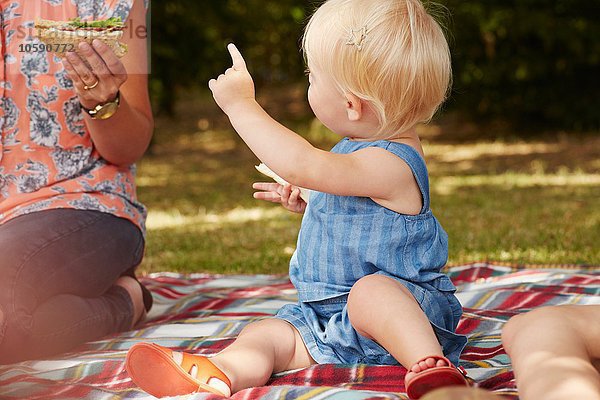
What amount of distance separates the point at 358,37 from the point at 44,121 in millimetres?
1122

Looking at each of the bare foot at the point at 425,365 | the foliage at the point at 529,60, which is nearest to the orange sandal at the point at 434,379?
the bare foot at the point at 425,365

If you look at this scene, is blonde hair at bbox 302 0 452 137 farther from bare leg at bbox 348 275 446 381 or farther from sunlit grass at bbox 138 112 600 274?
sunlit grass at bbox 138 112 600 274

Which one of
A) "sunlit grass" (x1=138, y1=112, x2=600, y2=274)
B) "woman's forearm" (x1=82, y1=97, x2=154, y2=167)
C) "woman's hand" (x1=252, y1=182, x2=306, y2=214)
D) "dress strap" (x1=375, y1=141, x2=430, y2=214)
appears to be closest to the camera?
"dress strap" (x1=375, y1=141, x2=430, y2=214)

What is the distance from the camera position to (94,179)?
9.30 feet

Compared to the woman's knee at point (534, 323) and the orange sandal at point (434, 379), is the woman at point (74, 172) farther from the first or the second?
the woman's knee at point (534, 323)

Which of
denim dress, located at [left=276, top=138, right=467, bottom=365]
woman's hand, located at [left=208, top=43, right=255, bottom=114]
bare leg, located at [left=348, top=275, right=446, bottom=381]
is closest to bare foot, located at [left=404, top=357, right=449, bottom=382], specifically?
bare leg, located at [left=348, top=275, right=446, bottom=381]

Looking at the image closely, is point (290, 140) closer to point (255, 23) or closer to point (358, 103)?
point (358, 103)

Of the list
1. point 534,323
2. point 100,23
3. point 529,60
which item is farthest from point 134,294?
point 529,60

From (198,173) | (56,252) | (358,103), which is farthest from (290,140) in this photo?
(198,173)

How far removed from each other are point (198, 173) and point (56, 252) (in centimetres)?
528

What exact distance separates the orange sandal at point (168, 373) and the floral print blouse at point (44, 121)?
0.92m

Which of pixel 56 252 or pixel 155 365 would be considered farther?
pixel 56 252

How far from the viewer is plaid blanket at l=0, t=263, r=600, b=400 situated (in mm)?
2096

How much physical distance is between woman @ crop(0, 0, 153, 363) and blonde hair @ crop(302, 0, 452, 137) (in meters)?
0.67
